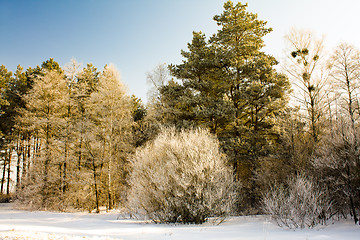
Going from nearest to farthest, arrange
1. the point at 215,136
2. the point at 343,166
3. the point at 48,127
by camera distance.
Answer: the point at 343,166
the point at 215,136
the point at 48,127

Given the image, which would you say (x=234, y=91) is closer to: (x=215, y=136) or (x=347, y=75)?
(x=215, y=136)

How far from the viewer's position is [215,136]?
50.9 ft

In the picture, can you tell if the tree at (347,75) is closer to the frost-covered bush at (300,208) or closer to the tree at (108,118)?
the frost-covered bush at (300,208)

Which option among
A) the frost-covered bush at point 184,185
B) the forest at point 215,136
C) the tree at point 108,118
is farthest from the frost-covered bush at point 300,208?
the tree at point 108,118

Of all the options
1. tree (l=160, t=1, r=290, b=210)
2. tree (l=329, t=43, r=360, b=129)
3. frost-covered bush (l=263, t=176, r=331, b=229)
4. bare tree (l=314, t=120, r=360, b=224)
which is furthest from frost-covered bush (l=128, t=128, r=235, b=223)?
tree (l=329, t=43, r=360, b=129)

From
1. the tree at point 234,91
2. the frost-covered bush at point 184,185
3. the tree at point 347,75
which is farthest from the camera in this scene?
the tree at point 234,91

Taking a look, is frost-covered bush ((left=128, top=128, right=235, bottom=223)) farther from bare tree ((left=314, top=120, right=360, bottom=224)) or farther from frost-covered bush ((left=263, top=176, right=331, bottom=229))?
bare tree ((left=314, top=120, right=360, bottom=224))

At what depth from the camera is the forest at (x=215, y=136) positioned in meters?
11.4

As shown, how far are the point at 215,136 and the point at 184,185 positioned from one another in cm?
514

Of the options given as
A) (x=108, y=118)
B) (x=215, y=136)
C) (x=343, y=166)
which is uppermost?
(x=108, y=118)

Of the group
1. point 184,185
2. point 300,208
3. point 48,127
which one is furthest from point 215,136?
point 48,127

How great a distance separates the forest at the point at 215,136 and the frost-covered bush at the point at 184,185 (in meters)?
0.05

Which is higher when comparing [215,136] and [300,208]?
[215,136]

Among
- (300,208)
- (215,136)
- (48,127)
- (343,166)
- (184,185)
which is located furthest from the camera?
(48,127)
